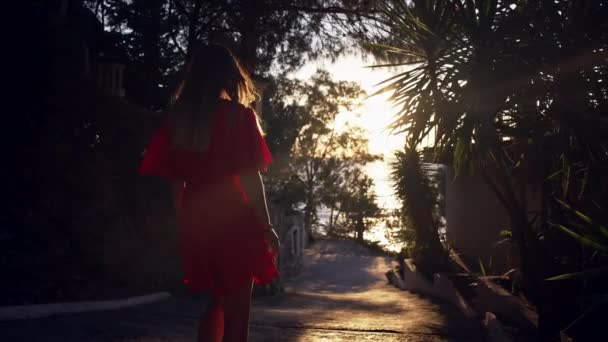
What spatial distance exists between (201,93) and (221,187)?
39 cm

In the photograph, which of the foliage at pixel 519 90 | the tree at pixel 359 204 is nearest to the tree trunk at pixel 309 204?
the tree at pixel 359 204

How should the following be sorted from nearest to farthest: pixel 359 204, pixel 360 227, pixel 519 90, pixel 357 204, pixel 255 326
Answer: pixel 519 90 → pixel 255 326 → pixel 360 227 → pixel 359 204 → pixel 357 204

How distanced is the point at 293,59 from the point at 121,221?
19.6 ft

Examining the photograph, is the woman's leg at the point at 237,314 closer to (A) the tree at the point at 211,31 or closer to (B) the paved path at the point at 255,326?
(B) the paved path at the point at 255,326

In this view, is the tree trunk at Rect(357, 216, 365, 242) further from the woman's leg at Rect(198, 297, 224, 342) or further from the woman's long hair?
the woman's long hair

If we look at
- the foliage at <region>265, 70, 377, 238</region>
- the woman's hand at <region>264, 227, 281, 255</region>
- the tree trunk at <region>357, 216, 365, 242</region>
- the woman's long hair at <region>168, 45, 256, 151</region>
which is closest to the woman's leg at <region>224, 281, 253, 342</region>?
the woman's hand at <region>264, 227, 281, 255</region>

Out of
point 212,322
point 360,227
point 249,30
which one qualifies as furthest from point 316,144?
point 212,322

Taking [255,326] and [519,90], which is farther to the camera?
[255,326]

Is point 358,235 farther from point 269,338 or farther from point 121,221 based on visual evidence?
point 269,338

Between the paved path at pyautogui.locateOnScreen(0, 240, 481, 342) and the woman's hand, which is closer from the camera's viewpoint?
the woman's hand

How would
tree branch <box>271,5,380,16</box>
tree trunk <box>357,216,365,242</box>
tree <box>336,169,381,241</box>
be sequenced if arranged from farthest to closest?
tree <box>336,169,381,241</box> < tree trunk <box>357,216,365,242</box> < tree branch <box>271,5,380,16</box>

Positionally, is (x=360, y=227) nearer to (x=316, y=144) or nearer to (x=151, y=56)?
(x=316, y=144)

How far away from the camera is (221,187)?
8.42ft

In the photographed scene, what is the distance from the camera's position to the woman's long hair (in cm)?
253
